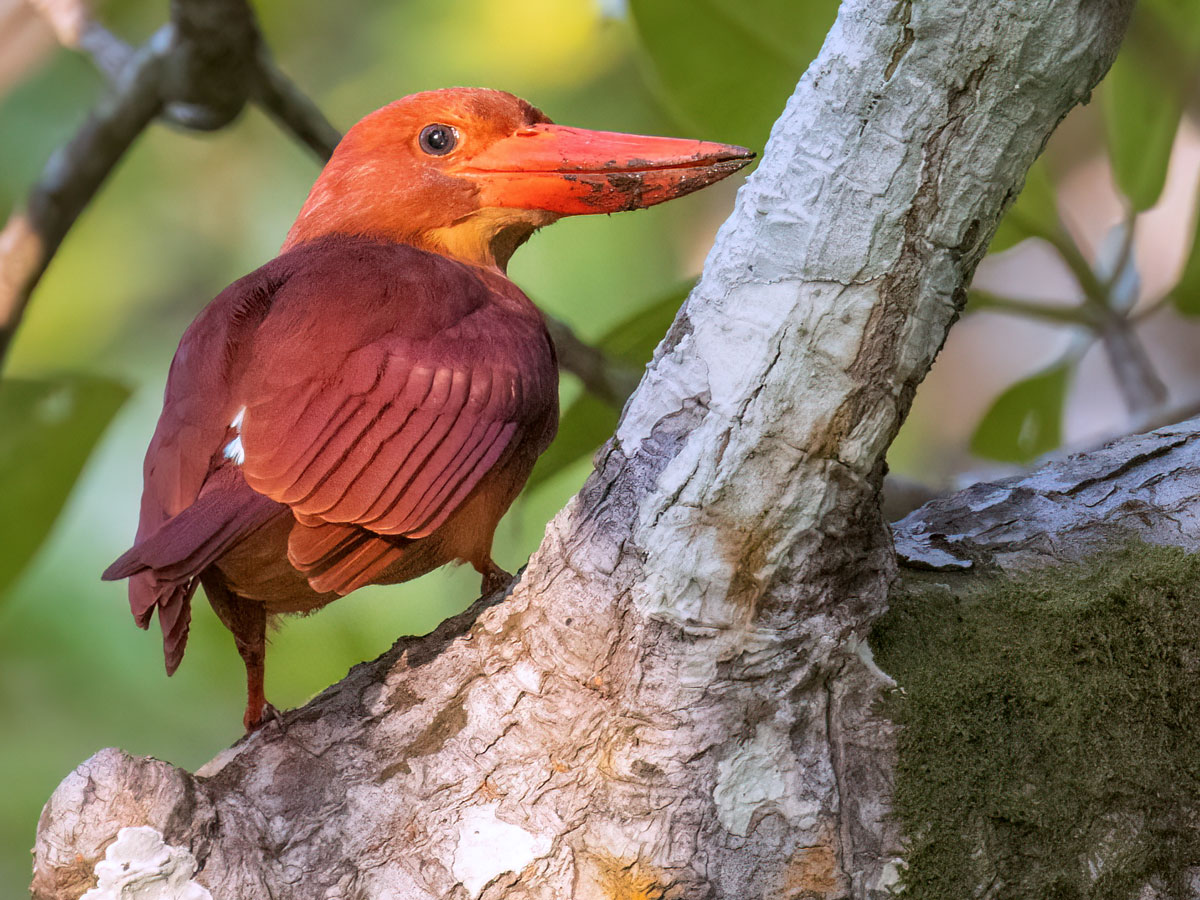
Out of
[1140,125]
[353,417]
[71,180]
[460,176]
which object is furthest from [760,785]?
[71,180]

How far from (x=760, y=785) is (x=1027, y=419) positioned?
5.32 feet

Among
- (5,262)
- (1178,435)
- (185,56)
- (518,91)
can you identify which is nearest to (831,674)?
(1178,435)

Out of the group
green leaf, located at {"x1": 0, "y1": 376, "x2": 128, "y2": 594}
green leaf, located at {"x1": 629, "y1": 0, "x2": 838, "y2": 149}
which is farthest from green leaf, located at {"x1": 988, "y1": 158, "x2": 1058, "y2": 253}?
green leaf, located at {"x1": 0, "y1": 376, "x2": 128, "y2": 594}

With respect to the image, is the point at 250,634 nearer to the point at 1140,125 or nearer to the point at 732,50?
the point at 732,50

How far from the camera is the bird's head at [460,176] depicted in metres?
1.57

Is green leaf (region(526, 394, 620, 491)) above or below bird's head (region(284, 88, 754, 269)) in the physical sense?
below

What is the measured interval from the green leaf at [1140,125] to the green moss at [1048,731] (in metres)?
1.08

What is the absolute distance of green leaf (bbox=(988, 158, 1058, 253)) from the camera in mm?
2154

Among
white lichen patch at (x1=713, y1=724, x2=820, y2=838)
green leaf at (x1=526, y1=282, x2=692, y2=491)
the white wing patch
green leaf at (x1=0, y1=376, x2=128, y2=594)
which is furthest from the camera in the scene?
green leaf at (x1=0, y1=376, x2=128, y2=594)

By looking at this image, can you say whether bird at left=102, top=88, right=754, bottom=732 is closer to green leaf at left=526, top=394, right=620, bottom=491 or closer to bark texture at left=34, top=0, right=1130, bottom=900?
bark texture at left=34, top=0, right=1130, bottom=900

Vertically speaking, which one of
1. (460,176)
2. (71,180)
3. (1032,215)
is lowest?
(460,176)

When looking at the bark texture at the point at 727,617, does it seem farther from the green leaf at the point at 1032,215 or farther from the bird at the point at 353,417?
the green leaf at the point at 1032,215

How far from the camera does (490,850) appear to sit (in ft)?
3.58

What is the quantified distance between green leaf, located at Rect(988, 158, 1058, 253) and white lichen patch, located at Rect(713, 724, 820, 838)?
1.37m
